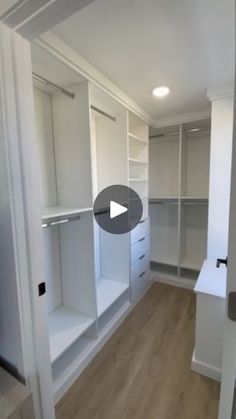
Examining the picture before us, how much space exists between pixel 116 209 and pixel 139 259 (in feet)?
2.48

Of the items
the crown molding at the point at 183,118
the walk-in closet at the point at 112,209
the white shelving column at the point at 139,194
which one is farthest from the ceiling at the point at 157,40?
the white shelving column at the point at 139,194

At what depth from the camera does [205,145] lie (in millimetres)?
2863

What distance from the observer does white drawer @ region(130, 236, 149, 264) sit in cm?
245

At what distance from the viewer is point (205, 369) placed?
1.64 m

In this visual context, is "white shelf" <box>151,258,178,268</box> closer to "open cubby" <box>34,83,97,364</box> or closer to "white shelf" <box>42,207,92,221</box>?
"open cubby" <box>34,83,97,364</box>

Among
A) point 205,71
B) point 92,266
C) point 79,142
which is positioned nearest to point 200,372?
point 92,266

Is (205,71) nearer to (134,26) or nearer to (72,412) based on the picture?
(134,26)

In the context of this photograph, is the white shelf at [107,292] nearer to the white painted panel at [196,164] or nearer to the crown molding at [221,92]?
the white painted panel at [196,164]

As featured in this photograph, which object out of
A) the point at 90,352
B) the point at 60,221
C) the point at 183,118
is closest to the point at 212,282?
the point at 90,352

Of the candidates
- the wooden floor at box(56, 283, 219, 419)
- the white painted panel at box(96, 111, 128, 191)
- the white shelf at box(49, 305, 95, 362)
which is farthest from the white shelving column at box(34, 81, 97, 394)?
the white painted panel at box(96, 111, 128, 191)

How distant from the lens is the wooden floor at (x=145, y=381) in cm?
141

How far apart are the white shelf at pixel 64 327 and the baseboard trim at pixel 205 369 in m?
0.86

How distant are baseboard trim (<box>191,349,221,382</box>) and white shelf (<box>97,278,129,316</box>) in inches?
32.4

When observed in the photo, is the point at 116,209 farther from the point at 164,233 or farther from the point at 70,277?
the point at 164,233
